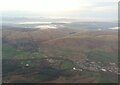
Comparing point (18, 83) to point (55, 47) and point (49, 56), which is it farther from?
point (55, 47)

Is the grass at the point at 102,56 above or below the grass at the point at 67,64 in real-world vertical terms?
above

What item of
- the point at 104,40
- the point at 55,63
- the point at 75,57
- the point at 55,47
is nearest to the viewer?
the point at 55,63

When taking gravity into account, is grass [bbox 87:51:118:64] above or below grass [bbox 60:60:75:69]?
above

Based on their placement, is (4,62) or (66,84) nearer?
(66,84)

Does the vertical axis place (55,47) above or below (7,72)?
above

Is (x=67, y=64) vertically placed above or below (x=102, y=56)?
below

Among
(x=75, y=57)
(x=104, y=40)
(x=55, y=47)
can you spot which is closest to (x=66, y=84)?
(x=75, y=57)

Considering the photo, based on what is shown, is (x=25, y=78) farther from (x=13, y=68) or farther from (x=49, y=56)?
(x=49, y=56)

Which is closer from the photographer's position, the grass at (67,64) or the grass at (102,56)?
the grass at (67,64)

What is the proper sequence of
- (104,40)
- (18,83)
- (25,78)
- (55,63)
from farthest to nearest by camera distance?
(104,40)
(55,63)
(25,78)
(18,83)

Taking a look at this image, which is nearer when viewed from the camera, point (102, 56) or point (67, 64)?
point (67, 64)

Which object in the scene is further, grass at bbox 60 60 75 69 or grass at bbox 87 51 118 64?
grass at bbox 87 51 118 64
